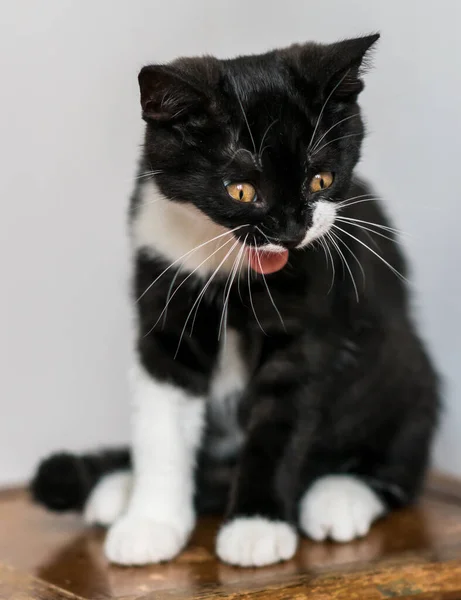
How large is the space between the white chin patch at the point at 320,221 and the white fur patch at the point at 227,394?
0.74 feet

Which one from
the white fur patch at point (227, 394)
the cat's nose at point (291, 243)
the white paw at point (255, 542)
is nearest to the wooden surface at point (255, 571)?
the white paw at point (255, 542)

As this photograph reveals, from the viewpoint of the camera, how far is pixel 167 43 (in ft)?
5.99

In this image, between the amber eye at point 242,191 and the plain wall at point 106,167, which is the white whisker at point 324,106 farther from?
the plain wall at point 106,167

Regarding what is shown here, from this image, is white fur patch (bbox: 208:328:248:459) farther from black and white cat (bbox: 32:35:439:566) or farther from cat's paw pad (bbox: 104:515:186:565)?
cat's paw pad (bbox: 104:515:186:565)

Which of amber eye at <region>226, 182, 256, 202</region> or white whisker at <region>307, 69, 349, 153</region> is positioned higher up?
white whisker at <region>307, 69, 349, 153</region>

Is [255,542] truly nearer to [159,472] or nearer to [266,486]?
[266,486]

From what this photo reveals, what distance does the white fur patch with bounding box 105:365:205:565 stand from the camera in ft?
4.07

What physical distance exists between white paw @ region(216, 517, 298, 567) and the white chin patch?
1.39ft

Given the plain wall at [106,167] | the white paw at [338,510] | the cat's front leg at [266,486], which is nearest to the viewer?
the cat's front leg at [266,486]

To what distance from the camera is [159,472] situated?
1310 mm

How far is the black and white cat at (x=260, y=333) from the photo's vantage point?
115cm

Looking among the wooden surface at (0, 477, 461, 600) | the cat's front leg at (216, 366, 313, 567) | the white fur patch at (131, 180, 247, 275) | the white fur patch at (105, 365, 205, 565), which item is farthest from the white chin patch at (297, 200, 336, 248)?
the wooden surface at (0, 477, 461, 600)

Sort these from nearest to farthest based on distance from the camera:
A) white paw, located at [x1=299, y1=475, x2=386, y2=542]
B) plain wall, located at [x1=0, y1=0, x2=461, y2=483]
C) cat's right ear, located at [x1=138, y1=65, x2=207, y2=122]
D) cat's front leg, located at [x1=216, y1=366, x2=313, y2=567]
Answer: cat's right ear, located at [x1=138, y1=65, x2=207, y2=122] → cat's front leg, located at [x1=216, y1=366, x2=313, y2=567] → white paw, located at [x1=299, y1=475, x2=386, y2=542] → plain wall, located at [x1=0, y1=0, x2=461, y2=483]

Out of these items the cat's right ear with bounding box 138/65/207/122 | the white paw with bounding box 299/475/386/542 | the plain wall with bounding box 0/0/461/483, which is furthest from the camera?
the plain wall with bounding box 0/0/461/483
